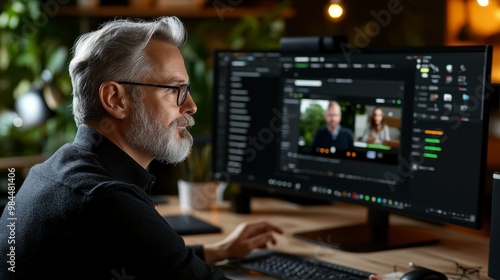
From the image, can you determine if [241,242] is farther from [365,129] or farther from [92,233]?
[92,233]

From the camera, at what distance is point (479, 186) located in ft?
5.69

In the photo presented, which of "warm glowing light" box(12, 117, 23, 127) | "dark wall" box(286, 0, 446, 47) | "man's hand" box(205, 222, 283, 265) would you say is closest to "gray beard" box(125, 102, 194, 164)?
"man's hand" box(205, 222, 283, 265)

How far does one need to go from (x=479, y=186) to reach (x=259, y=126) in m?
0.71

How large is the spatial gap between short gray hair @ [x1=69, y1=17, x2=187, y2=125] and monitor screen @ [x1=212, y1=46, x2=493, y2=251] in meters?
0.63

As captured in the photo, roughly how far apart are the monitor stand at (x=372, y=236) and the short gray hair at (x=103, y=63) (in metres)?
0.74

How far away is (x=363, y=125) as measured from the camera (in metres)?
1.95

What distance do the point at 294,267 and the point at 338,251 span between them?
0.21 meters

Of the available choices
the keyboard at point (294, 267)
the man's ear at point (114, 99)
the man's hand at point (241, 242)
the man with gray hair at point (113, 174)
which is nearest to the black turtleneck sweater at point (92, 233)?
the man with gray hair at point (113, 174)

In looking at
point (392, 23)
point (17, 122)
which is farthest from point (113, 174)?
point (17, 122)

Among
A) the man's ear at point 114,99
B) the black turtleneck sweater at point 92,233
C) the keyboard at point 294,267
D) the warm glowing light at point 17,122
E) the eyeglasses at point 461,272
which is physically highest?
the man's ear at point 114,99

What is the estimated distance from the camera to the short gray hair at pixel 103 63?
5.03 ft

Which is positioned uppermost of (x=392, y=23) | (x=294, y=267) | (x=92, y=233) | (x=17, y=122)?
(x=392, y=23)

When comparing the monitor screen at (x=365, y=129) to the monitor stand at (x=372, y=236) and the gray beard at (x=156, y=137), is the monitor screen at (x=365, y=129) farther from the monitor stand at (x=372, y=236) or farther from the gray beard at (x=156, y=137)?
the gray beard at (x=156, y=137)

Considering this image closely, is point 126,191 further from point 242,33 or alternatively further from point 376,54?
point 242,33
